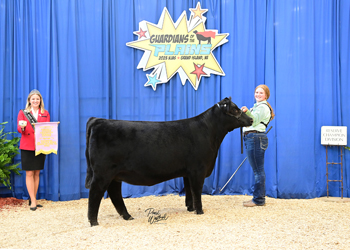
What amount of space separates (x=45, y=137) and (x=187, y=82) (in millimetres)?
2329

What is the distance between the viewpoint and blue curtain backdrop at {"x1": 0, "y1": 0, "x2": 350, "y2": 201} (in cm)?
476

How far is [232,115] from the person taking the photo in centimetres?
364

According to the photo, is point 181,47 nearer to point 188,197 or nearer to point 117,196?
point 188,197

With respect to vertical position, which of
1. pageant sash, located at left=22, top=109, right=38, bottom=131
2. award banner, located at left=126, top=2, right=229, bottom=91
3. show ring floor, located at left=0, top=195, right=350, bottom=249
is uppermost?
award banner, located at left=126, top=2, right=229, bottom=91

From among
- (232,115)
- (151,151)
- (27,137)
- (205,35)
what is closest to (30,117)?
(27,137)

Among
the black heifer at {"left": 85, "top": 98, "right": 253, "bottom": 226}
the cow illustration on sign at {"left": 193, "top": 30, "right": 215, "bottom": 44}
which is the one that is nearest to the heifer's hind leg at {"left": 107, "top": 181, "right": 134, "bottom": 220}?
the black heifer at {"left": 85, "top": 98, "right": 253, "bottom": 226}

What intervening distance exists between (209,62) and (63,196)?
3.20 meters

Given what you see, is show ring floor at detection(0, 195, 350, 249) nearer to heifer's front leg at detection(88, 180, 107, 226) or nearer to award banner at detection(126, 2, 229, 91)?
heifer's front leg at detection(88, 180, 107, 226)

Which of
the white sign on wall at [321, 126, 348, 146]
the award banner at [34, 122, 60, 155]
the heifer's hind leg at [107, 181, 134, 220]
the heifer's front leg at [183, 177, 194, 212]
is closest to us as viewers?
the heifer's hind leg at [107, 181, 134, 220]

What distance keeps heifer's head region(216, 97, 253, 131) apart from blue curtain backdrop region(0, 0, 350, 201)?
1226 millimetres

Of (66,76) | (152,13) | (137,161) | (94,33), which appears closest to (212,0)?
(152,13)

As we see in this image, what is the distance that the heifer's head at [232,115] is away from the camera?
11.9ft

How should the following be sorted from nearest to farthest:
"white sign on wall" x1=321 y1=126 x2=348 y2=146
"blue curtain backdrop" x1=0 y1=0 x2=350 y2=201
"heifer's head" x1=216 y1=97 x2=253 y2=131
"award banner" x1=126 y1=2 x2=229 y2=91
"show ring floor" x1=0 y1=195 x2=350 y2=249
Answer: "show ring floor" x1=0 y1=195 x2=350 y2=249
"heifer's head" x1=216 y1=97 x2=253 y2=131
"white sign on wall" x1=321 y1=126 x2=348 y2=146
"blue curtain backdrop" x1=0 y1=0 x2=350 y2=201
"award banner" x1=126 y1=2 x2=229 y2=91

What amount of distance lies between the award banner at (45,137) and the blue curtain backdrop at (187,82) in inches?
21.0
